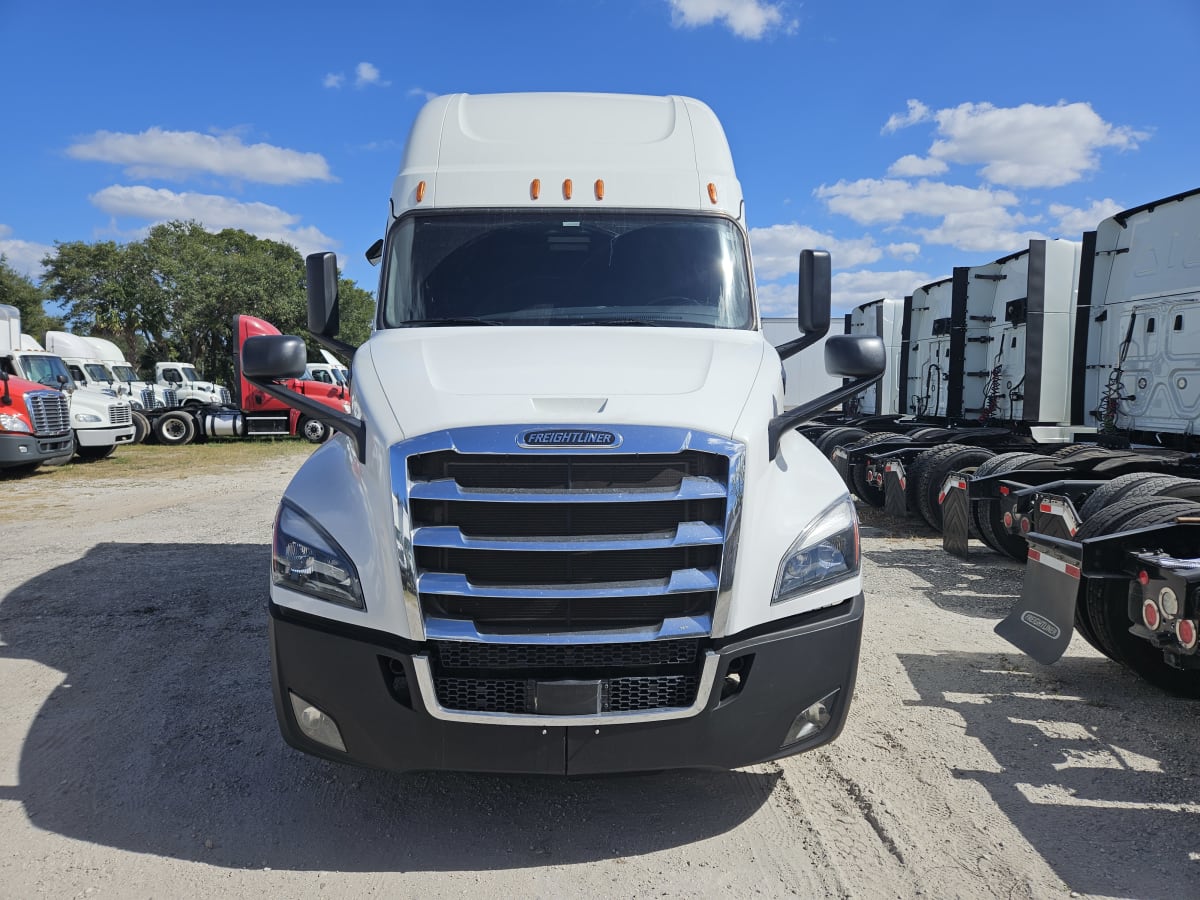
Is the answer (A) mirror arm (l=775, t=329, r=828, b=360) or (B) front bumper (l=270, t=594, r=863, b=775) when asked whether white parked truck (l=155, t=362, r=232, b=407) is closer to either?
(A) mirror arm (l=775, t=329, r=828, b=360)

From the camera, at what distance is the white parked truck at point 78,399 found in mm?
16414

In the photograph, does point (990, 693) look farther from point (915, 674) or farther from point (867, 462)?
point (867, 462)

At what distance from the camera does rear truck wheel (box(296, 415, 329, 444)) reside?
2300 centimetres

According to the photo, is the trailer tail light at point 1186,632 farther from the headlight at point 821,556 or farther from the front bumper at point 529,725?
the front bumper at point 529,725

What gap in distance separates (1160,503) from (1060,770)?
167 cm

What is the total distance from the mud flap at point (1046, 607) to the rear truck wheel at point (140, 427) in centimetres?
2274

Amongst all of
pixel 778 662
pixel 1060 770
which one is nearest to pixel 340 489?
pixel 778 662

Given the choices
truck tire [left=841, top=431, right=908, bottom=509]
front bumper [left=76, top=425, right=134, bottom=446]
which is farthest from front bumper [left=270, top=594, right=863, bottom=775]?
front bumper [left=76, top=425, right=134, bottom=446]

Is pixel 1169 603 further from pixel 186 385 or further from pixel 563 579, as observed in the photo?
pixel 186 385

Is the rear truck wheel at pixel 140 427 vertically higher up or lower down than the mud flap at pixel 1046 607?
lower down

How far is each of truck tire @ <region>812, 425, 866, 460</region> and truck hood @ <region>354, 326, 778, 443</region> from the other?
843 centimetres

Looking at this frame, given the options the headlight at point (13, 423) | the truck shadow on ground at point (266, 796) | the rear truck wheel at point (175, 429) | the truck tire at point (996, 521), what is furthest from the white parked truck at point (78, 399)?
the truck tire at point (996, 521)

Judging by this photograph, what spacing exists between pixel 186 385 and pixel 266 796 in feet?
85.8

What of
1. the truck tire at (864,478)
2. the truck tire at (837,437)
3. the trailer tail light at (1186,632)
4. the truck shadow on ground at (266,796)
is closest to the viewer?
the truck shadow on ground at (266,796)
